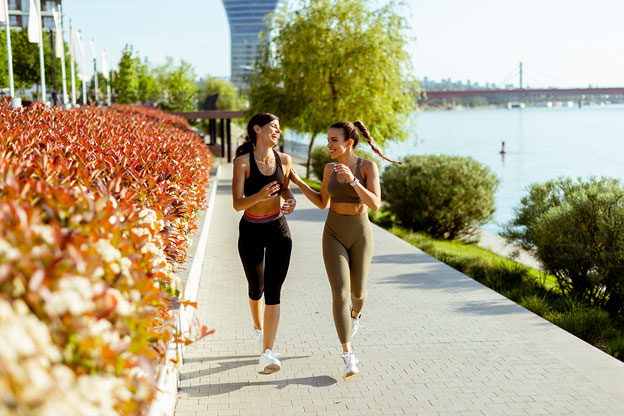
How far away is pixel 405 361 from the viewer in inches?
219

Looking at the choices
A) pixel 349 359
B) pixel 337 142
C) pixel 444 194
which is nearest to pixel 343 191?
pixel 337 142

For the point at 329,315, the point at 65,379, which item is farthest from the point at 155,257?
the point at 329,315

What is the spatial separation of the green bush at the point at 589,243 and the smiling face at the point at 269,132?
16.4 ft

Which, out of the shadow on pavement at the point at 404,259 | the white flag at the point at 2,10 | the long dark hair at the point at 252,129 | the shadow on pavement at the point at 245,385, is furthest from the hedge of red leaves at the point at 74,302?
the white flag at the point at 2,10

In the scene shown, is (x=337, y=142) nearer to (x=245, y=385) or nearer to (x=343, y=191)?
(x=343, y=191)

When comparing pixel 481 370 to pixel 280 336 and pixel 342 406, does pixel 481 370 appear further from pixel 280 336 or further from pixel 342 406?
pixel 280 336

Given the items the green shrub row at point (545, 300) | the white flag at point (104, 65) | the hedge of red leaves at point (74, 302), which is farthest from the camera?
the white flag at point (104, 65)

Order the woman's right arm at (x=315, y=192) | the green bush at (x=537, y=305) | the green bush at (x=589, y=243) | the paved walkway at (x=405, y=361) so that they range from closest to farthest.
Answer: the paved walkway at (x=405, y=361) → the woman's right arm at (x=315, y=192) → the green bush at (x=537, y=305) → the green bush at (x=589, y=243)

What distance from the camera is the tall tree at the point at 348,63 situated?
75.5 ft

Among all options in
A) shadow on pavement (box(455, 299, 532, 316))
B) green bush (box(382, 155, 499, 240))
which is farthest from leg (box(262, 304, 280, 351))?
green bush (box(382, 155, 499, 240))

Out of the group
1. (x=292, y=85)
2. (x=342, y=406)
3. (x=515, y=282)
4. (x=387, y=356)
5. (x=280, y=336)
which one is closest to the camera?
(x=342, y=406)

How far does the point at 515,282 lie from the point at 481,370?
4.74m

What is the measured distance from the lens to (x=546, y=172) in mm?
51375

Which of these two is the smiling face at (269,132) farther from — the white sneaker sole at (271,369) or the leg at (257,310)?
the white sneaker sole at (271,369)
